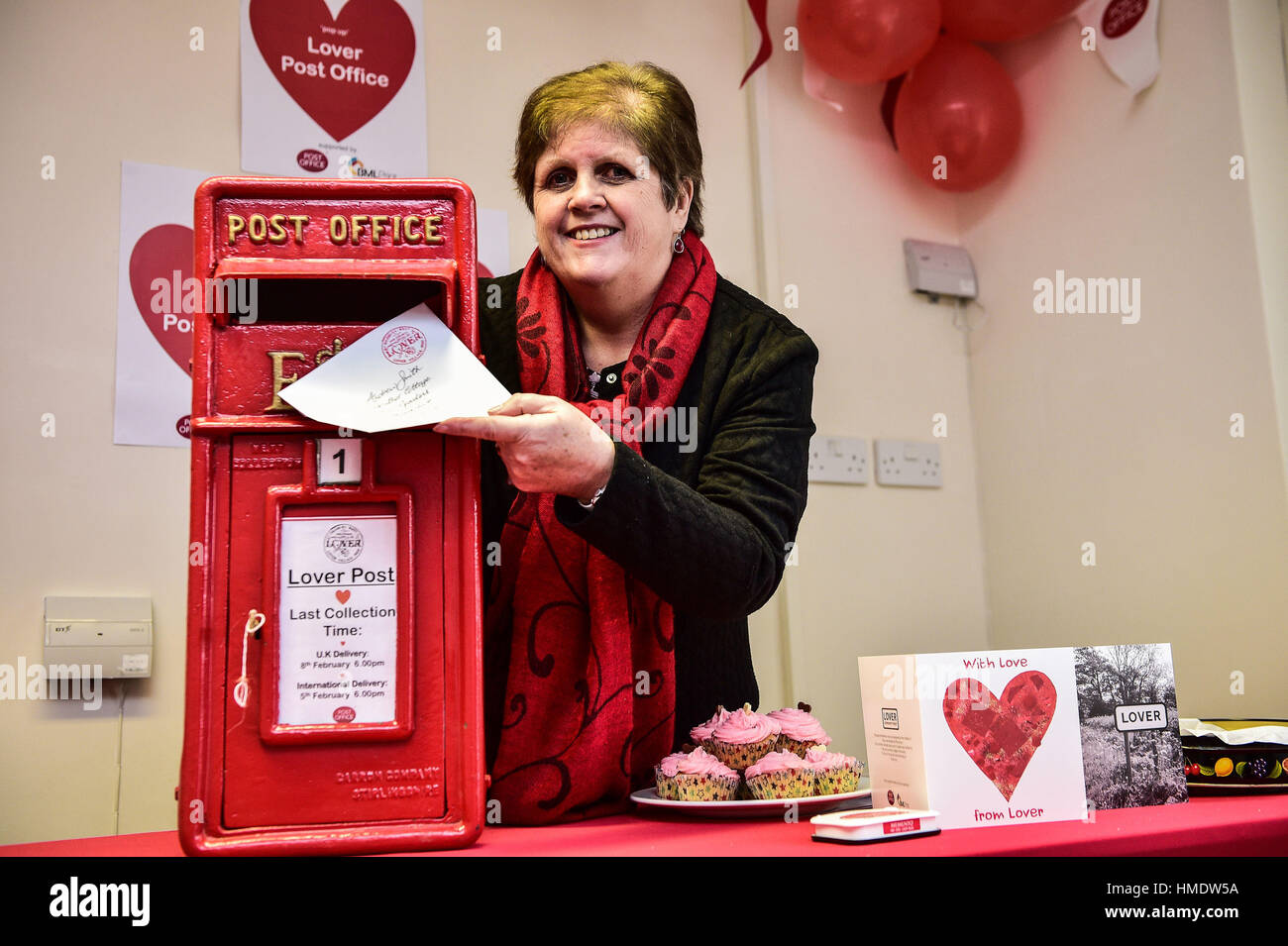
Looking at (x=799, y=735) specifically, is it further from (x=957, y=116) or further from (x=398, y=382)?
(x=957, y=116)

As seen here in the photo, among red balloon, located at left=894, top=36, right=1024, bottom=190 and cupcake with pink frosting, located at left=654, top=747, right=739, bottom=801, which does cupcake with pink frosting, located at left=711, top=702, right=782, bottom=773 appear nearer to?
cupcake with pink frosting, located at left=654, top=747, right=739, bottom=801

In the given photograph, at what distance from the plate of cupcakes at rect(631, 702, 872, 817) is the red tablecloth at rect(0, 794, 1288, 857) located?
0.06ft

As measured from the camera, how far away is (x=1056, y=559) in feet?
8.57

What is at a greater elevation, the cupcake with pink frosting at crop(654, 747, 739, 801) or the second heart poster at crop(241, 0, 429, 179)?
the second heart poster at crop(241, 0, 429, 179)

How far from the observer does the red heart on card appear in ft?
2.90

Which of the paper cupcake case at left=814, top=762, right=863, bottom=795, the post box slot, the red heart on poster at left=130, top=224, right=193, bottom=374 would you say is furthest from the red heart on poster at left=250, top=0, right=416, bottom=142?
the paper cupcake case at left=814, top=762, right=863, bottom=795

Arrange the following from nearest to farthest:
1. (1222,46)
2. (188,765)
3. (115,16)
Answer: (188,765) < (115,16) < (1222,46)

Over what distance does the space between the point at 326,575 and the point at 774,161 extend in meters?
2.09

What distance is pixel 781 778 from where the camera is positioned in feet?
3.24

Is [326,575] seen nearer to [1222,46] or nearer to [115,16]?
[115,16]

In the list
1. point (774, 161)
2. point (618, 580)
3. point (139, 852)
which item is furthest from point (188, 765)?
point (774, 161)

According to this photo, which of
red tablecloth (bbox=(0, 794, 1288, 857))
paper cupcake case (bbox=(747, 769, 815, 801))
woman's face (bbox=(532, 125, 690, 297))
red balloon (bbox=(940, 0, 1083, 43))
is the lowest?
red tablecloth (bbox=(0, 794, 1288, 857))

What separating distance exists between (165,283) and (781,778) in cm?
154
